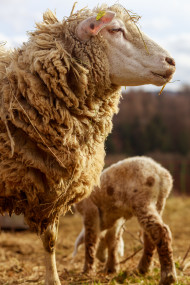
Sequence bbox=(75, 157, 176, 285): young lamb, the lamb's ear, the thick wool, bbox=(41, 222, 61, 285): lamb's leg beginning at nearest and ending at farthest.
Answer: the thick wool → the lamb's ear → bbox=(41, 222, 61, 285): lamb's leg → bbox=(75, 157, 176, 285): young lamb

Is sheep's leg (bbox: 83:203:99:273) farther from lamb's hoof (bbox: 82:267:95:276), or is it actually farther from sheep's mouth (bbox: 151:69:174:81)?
sheep's mouth (bbox: 151:69:174:81)

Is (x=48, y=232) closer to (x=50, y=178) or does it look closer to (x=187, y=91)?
(x=50, y=178)

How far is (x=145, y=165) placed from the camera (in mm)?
4711

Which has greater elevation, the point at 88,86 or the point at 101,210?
the point at 88,86

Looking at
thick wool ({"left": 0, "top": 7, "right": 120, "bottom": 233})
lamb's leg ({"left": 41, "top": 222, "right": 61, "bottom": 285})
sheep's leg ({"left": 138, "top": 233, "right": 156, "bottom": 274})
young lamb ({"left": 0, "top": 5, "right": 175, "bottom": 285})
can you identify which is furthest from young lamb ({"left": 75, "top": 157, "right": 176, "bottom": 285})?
Answer: thick wool ({"left": 0, "top": 7, "right": 120, "bottom": 233})

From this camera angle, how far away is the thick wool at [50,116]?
3014 mm

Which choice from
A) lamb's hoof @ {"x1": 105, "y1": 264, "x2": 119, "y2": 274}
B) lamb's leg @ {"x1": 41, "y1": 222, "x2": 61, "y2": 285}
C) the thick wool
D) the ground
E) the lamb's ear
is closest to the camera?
the thick wool

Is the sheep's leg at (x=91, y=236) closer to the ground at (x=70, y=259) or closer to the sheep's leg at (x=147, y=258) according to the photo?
the ground at (x=70, y=259)

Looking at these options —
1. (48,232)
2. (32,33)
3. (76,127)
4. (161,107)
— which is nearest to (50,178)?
(76,127)

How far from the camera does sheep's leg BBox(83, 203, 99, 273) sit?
456 centimetres

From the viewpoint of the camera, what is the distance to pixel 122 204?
4602 mm

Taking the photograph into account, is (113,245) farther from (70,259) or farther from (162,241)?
(70,259)

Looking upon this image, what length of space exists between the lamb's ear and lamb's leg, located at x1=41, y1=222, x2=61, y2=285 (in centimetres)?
179

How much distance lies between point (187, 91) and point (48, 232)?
51570 millimetres
